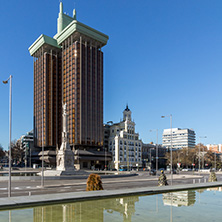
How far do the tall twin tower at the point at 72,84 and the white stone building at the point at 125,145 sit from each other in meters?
10.5

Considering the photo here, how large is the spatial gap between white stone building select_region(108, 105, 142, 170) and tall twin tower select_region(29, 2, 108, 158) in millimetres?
10476

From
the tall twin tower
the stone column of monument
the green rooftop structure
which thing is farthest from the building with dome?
the stone column of monument

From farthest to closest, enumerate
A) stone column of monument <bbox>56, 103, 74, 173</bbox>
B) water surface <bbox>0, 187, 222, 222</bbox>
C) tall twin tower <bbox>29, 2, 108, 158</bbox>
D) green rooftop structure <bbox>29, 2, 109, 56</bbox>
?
green rooftop structure <bbox>29, 2, 109, 56</bbox> → tall twin tower <bbox>29, 2, 108, 158</bbox> → stone column of monument <bbox>56, 103, 74, 173</bbox> → water surface <bbox>0, 187, 222, 222</bbox>

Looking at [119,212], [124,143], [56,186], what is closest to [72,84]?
[124,143]

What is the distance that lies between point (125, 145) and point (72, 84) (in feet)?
138

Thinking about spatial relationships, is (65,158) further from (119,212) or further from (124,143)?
(124,143)

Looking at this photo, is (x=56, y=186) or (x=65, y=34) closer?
(x=56, y=186)

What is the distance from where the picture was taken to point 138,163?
469 feet

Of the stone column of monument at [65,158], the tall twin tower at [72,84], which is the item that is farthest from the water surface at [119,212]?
the tall twin tower at [72,84]

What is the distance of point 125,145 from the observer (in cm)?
13750

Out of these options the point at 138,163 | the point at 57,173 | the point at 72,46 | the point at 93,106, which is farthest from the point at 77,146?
the point at 57,173

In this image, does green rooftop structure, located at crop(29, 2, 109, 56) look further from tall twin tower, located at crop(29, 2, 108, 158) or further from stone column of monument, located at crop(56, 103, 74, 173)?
stone column of monument, located at crop(56, 103, 74, 173)

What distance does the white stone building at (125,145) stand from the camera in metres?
134

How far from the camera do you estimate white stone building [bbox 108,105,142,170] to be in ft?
440
